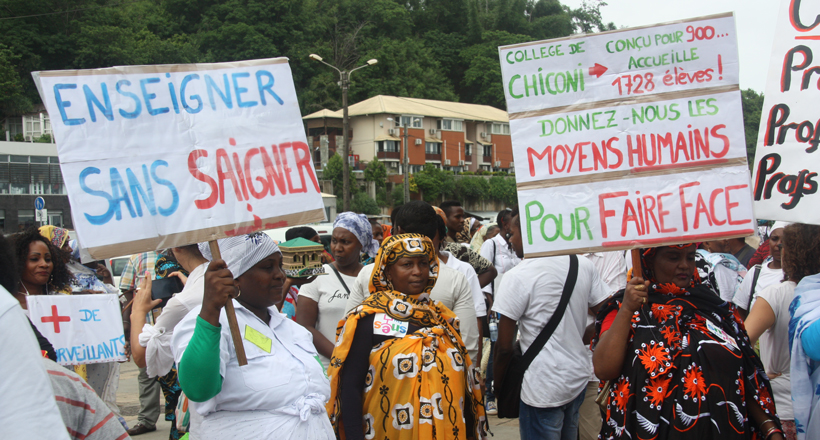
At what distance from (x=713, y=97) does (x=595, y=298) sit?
156cm

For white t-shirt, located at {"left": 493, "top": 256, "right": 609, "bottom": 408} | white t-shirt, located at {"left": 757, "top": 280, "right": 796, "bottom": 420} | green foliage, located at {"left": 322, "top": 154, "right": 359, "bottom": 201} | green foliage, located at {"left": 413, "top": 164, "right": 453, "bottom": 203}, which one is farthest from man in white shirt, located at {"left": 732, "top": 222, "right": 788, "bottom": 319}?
green foliage, located at {"left": 413, "top": 164, "right": 453, "bottom": 203}

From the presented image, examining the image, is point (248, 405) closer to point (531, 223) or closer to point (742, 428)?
point (531, 223)

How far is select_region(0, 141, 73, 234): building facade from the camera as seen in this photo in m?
37.2

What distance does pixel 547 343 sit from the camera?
13.1 feet

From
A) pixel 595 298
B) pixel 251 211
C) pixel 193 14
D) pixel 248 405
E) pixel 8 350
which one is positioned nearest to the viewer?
pixel 8 350

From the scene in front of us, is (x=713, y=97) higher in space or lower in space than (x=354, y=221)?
higher

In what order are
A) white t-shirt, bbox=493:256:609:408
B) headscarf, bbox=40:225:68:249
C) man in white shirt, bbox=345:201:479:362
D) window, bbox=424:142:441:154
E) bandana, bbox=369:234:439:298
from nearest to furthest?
bandana, bbox=369:234:439:298
white t-shirt, bbox=493:256:609:408
man in white shirt, bbox=345:201:479:362
headscarf, bbox=40:225:68:249
window, bbox=424:142:441:154

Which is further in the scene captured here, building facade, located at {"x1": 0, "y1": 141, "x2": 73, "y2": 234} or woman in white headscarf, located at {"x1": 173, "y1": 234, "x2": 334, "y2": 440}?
building facade, located at {"x1": 0, "y1": 141, "x2": 73, "y2": 234}

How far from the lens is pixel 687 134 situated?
314cm

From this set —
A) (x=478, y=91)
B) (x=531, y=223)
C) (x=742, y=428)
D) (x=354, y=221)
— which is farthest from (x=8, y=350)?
(x=478, y=91)

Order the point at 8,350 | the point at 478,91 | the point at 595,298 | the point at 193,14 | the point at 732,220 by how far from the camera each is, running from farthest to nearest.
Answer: the point at 478,91
the point at 193,14
the point at 595,298
the point at 732,220
the point at 8,350

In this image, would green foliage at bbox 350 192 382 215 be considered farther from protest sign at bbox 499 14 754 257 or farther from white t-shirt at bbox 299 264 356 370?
protest sign at bbox 499 14 754 257

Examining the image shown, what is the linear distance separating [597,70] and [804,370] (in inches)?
66.3

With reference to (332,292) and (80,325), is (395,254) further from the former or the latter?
(80,325)
